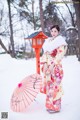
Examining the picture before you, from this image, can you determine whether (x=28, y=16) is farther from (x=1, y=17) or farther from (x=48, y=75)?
(x=48, y=75)

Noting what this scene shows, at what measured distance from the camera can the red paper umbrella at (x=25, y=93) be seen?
128 centimetres

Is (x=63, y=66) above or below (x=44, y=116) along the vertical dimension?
above

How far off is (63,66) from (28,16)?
0.28 meters

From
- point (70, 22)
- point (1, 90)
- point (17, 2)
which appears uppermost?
point (17, 2)

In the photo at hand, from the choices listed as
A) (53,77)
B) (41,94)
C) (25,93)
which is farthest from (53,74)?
(41,94)

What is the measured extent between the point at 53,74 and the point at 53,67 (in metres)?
0.03

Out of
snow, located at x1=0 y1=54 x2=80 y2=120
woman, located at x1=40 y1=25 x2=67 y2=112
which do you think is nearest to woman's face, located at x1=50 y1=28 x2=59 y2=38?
woman, located at x1=40 y1=25 x2=67 y2=112

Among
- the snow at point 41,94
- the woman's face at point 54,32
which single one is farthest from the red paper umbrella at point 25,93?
the woman's face at point 54,32

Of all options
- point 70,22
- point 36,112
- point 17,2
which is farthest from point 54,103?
point 17,2

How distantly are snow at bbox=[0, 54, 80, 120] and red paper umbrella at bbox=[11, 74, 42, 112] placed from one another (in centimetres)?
3

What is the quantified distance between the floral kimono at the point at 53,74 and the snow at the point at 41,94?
1.8 inches

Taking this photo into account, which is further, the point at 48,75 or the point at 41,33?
the point at 41,33

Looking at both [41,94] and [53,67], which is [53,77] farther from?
[41,94]

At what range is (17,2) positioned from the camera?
138cm
